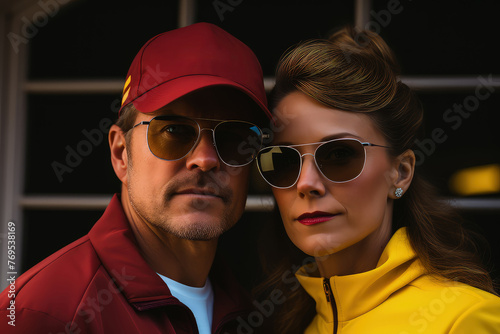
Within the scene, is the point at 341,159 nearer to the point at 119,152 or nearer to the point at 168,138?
the point at 168,138

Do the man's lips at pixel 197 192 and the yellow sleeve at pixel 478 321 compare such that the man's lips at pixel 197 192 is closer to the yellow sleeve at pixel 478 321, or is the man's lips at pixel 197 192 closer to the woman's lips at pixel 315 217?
the woman's lips at pixel 315 217

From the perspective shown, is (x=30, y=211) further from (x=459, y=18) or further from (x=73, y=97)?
(x=459, y=18)

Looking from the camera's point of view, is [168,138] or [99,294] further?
[168,138]

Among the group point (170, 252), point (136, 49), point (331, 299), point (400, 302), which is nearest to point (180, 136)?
point (170, 252)

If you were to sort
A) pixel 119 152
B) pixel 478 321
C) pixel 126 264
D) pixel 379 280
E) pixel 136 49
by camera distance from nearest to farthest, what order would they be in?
pixel 478 321 → pixel 126 264 → pixel 379 280 → pixel 119 152 → pixel 136 49

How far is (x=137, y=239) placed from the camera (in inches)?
74.2

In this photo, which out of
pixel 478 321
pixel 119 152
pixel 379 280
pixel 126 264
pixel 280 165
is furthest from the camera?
pixel 119 152

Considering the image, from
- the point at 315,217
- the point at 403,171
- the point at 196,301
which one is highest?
the point at 403,171

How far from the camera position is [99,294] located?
154 cm

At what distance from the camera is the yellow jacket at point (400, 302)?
1.52m

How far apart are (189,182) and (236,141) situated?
252 millimetres

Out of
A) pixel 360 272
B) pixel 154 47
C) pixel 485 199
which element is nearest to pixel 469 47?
pixel 485 199

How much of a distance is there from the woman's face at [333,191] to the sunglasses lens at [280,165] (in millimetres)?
31

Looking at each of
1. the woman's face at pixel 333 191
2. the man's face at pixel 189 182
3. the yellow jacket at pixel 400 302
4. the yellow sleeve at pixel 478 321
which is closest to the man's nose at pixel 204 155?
the man's face at pixel 189 182
